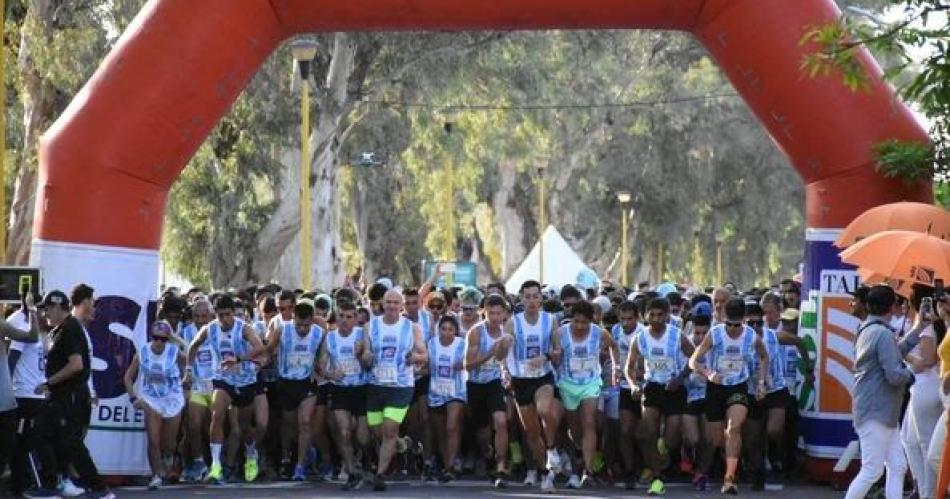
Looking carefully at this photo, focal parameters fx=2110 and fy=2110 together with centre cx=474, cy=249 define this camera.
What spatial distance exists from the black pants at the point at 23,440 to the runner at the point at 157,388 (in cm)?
153

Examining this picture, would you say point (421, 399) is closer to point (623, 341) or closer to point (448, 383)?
point (448, 383)

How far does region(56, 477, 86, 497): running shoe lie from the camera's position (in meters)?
16.9

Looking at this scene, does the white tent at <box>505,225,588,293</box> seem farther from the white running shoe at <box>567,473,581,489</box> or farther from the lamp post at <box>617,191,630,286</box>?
the white running shoe at <box>567,473,581,489</box>

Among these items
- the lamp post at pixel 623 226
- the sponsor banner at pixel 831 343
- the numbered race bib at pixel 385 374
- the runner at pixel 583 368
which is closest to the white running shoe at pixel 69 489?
the numbered race bib at pixel 385 374

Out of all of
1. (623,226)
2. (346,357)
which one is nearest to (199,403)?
(346,357)

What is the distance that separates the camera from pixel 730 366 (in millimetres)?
17922

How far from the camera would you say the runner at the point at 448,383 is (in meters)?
18.8

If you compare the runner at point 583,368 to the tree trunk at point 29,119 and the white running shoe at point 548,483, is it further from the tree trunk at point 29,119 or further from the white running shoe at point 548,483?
the tree trunk at point 29,119

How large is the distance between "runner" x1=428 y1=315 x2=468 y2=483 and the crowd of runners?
2cm

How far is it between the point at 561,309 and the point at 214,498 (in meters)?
4.43

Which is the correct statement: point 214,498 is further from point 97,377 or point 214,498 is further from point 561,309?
point 561,309

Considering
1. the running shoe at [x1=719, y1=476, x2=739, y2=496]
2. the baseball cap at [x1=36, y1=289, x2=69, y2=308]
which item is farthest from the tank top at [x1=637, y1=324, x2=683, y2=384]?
the baseball cap at [x1=36, y1=289, x2=69, y2=308]

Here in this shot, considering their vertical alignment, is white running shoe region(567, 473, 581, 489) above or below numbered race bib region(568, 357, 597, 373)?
below

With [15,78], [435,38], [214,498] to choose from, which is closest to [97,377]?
[214,498]
